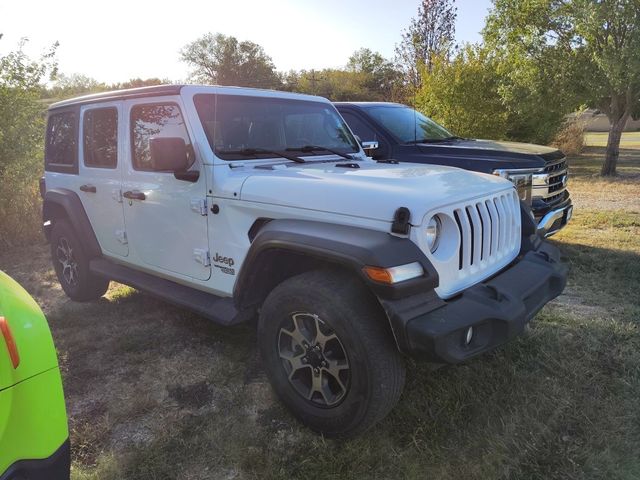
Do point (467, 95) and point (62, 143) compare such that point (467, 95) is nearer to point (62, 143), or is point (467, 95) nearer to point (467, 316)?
point (62, 143)

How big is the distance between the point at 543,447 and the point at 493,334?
0.70 metres

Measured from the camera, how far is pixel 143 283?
12.7 feet

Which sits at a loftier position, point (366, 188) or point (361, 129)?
point (361, 129)

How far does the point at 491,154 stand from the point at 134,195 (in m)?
4.05

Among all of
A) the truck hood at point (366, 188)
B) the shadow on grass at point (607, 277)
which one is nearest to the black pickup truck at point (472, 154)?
the shadow on grass at point (607, 277)

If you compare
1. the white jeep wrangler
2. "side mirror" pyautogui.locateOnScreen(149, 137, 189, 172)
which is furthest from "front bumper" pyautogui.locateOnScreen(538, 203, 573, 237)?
"side mirror" pyautogui.locateOnScreen(149, 137, 189, 172)

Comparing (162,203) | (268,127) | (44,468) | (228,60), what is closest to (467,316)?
(44,468)

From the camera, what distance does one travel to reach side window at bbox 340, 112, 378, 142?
613 centimetres

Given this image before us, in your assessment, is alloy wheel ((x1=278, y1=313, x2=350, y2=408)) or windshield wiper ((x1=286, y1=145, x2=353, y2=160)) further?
windshield wiper ((x1=286, y1=145, x2=353, y2=160))

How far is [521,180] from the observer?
538 cm

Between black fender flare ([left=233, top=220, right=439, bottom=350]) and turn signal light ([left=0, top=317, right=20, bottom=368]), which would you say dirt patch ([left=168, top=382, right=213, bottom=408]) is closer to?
black fender flare ([left=233, top=220, right=439, bottom=350])

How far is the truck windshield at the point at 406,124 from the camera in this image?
6.19 meters

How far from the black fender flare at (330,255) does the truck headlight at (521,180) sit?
333 cm

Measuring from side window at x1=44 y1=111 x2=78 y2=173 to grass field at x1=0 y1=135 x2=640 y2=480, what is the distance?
1.53 m
